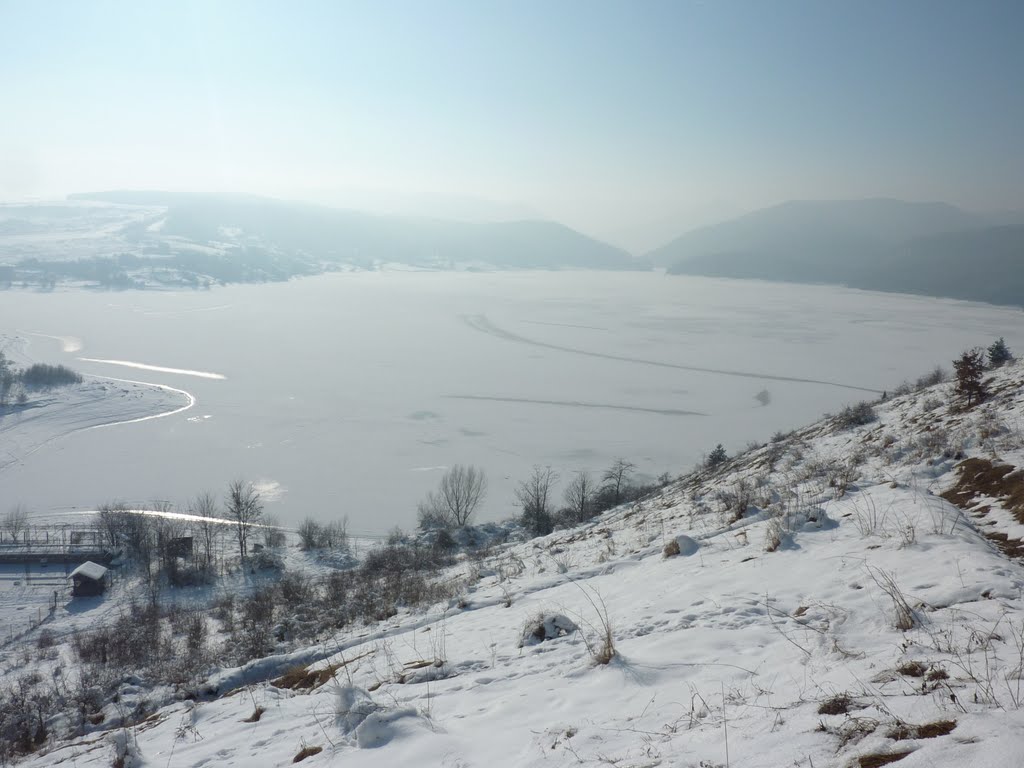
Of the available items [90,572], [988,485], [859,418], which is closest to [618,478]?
[859,418]

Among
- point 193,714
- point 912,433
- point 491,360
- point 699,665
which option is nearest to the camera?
point 699,665

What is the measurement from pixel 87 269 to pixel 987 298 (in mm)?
162219

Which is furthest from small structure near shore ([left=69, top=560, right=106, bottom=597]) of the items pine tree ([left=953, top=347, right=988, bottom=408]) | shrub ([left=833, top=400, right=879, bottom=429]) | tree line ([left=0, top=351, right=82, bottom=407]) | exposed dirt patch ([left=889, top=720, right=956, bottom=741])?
tree line ([left=0, top=351, right=82, bottom=407])

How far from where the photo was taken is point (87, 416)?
3681cm

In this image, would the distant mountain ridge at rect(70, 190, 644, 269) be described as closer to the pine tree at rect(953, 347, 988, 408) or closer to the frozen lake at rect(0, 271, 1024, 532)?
the frozen lake at rect(0, 271, 1024, 532)

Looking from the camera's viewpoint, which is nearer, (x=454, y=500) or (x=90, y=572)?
(x=90, y=572)

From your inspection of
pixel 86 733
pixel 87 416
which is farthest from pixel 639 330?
pixel 86 733

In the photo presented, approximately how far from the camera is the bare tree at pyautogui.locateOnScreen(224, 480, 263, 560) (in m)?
20.7

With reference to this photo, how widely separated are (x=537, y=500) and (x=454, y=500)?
490cm

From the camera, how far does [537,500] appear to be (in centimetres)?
2178

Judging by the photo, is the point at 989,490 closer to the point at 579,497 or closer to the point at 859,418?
the point at 859,418

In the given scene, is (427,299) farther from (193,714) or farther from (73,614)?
(193,714)

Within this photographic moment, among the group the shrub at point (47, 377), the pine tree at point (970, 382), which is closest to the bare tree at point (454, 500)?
the pine tree at point (970, 382)

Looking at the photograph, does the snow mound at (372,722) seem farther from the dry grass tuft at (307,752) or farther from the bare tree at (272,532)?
the bare tree at (272,532)
